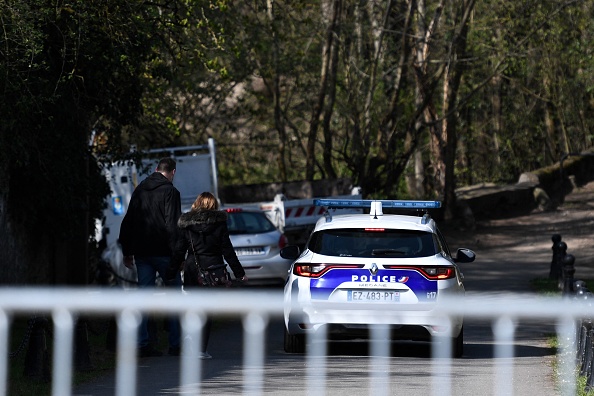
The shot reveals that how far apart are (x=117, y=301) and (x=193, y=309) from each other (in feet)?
1.02

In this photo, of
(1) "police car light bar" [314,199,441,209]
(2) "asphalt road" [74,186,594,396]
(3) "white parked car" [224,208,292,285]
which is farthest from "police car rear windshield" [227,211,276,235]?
(1) "police car light bar" [314,199,441,209]

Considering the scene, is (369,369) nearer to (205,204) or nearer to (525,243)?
(205,204)

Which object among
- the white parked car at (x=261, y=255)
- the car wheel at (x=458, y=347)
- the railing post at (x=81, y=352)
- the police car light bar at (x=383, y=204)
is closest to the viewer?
the railing post at (x=81, y=352)

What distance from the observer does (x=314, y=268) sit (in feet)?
38.9

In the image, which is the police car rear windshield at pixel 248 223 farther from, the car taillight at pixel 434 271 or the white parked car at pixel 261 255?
the car taillight at pixel 434 271

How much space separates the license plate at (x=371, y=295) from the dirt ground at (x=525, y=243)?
31.4 feet

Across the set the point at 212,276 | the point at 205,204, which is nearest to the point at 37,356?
the point at 212,276

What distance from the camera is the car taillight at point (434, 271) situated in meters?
11.7

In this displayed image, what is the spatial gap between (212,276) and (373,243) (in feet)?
5.57

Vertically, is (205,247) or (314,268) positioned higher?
(205,247)

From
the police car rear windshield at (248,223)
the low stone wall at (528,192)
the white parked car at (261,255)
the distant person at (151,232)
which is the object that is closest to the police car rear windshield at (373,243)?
the distant person at (151,232)

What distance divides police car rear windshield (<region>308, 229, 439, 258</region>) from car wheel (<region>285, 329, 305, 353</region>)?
2.98ft

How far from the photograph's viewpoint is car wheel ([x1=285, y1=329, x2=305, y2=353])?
39.8ft

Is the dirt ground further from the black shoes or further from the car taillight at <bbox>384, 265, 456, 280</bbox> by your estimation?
the black shoes
